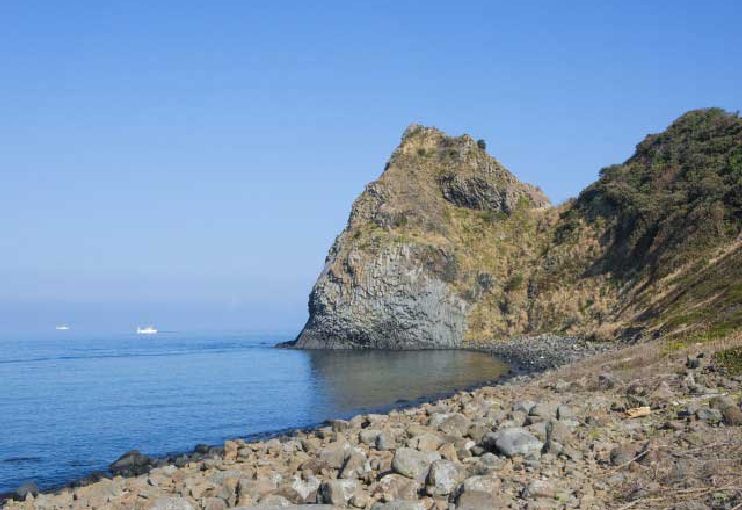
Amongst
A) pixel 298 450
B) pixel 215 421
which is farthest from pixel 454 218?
pixel 298 450

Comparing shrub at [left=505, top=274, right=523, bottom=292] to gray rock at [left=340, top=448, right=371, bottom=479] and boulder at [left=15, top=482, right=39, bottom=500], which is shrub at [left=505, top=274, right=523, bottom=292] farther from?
gray rock at [left=340, top=448, right=371, bottom=479]

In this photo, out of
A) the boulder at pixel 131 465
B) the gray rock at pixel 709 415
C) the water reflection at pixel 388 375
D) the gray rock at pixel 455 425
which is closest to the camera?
the gray rock at pixel 709 415

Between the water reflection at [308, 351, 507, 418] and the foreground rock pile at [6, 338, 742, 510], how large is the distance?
20466 mm

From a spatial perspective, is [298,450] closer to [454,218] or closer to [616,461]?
[616,461]

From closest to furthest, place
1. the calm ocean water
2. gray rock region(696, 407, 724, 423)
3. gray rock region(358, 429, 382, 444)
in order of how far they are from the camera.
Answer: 1. gray rock region(696, 407, 724, 423)
2. gray rock region(358, 429, 382, 444)
3. the calm ocean water

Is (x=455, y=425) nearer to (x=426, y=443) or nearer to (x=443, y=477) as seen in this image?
(x=426, y=443)

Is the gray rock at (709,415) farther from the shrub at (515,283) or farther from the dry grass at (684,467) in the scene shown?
the shrub at (515,283)

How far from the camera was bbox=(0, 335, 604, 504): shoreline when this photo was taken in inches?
883

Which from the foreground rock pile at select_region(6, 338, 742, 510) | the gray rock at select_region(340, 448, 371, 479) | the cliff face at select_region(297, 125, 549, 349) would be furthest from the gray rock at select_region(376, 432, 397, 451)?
the cliff face at select_region(297, 125, 549, 349)

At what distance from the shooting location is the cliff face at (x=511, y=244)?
224 ft

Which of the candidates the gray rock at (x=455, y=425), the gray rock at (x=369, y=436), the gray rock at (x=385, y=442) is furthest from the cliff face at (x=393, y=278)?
the gray rock at (x=385, y=442)

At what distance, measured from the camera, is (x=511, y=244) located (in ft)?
323

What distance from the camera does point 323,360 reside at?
72.1 meters

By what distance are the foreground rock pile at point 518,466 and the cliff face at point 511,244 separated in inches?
1770
